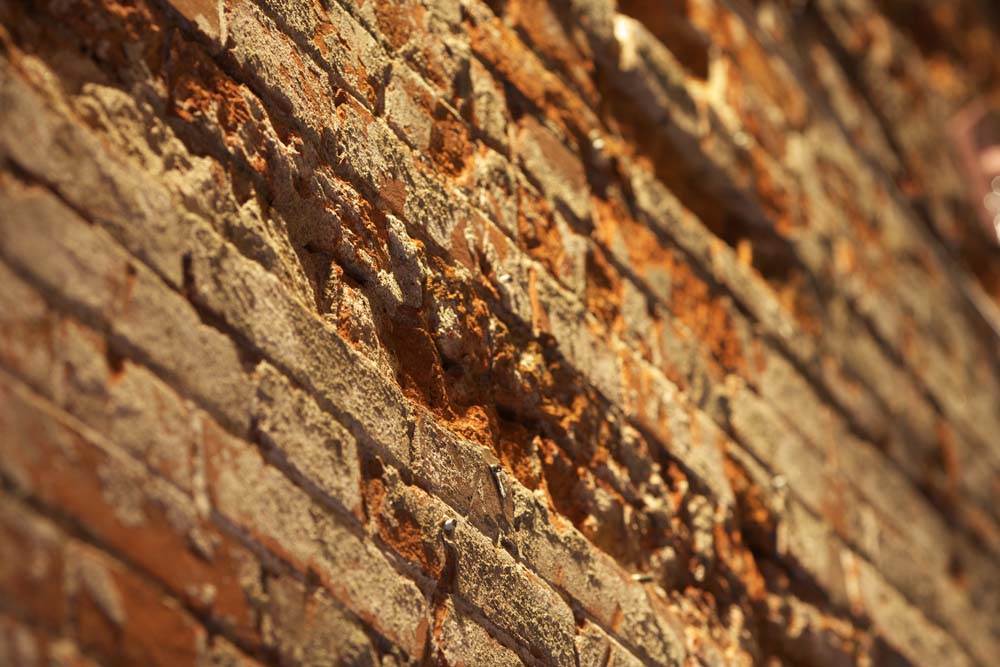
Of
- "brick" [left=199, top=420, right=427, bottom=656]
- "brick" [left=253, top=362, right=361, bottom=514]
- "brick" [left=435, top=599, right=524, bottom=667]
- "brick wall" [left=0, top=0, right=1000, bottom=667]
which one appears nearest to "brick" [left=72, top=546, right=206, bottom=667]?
"brick wall" [left=0, top=0, right=1000, bottom=667]

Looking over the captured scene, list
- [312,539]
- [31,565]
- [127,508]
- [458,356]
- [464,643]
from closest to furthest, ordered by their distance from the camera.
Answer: [31,565]
[127,508]
[312,539]
[464,643]
[458,356]

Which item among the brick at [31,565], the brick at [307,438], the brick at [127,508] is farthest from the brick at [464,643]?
the brick at [31,565]

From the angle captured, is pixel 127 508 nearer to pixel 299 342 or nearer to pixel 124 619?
pixel 124 619

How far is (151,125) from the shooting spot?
1.37 meters

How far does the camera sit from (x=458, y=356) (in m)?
1.74

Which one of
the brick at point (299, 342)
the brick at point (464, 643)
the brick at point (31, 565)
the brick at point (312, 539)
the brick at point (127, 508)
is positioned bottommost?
the brick at point (31, 565)

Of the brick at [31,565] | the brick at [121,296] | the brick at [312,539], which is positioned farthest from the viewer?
the brick at [312,539]

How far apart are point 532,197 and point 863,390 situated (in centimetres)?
115

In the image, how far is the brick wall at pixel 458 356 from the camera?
1191 millimetres

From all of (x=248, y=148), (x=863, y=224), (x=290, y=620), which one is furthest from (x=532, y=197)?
(x=863, y=224)

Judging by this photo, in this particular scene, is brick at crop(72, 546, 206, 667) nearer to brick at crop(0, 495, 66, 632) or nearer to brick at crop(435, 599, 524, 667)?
brick at crop(0, 495, 66, 632)

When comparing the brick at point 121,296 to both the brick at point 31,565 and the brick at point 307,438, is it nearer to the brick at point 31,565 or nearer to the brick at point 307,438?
the brick at point 307,438

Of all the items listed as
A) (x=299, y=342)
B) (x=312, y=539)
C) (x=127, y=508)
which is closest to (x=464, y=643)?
(x=312, y=539)

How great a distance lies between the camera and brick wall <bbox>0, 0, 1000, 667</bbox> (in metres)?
1.19
